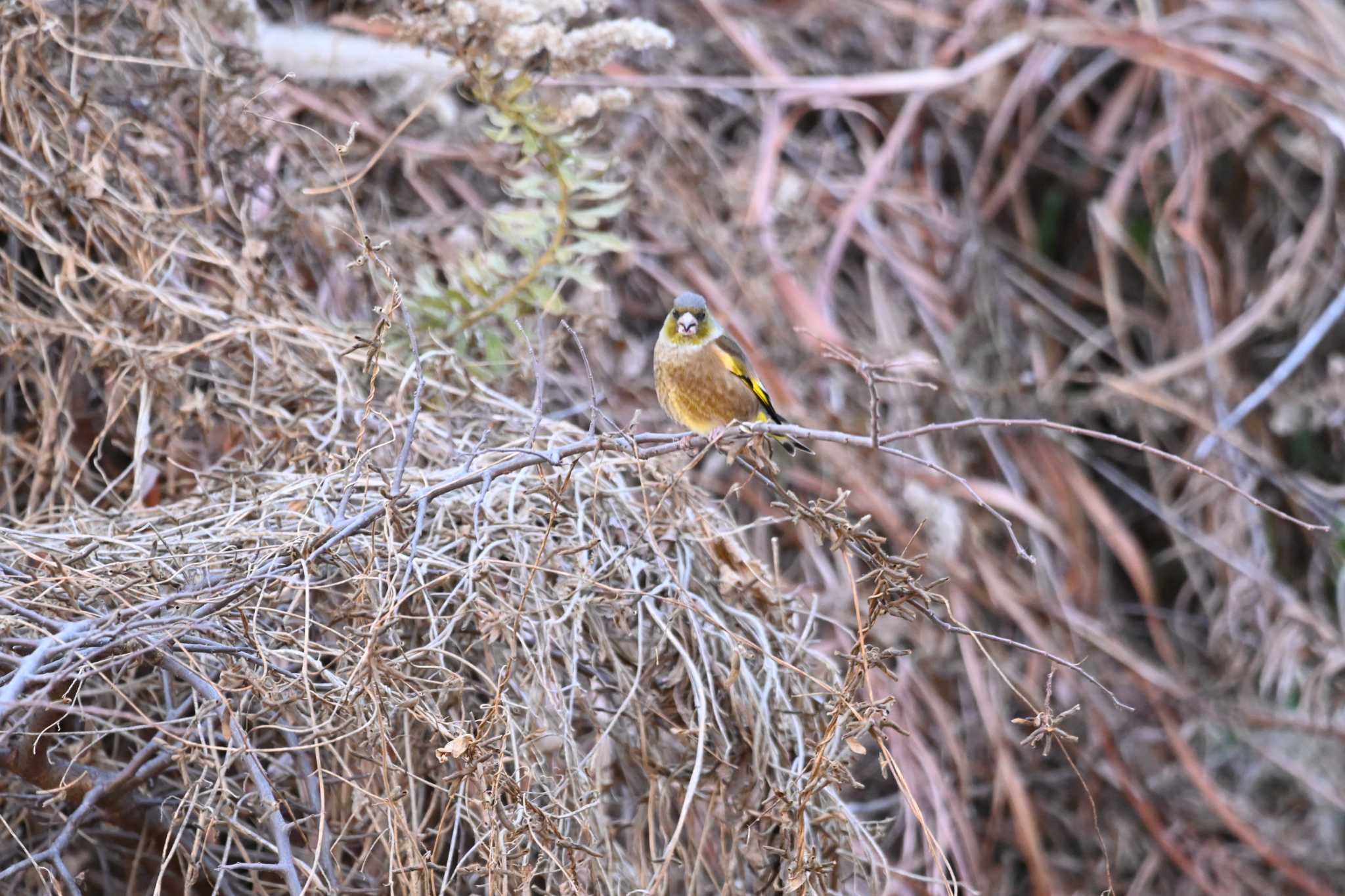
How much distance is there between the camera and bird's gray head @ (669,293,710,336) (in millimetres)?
2975

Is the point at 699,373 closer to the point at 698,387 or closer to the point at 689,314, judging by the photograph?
the point at 698,387

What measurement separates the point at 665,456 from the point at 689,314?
0.56 metres

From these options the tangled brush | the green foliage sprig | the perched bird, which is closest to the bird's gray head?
the perched bird

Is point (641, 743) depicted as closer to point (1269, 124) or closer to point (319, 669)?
point (319, 669)

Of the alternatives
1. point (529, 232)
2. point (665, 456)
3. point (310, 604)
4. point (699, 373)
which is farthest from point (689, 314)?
point (310, 604)

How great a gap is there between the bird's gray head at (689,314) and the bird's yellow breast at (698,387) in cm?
4

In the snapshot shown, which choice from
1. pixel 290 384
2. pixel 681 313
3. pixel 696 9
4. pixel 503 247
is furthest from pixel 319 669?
pixel 696 9

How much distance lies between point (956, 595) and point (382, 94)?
7.03 feet

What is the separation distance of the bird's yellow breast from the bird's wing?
0.01 metres

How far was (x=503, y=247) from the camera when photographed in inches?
149

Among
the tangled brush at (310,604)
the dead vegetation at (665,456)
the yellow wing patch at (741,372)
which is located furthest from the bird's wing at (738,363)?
the tangled brush at (310,604)

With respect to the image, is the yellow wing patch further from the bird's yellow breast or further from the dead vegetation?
the dead vegetation

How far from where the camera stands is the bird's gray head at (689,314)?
2.97 metres

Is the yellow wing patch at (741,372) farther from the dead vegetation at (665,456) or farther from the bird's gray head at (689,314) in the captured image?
the dead vegetation at (665,456)
